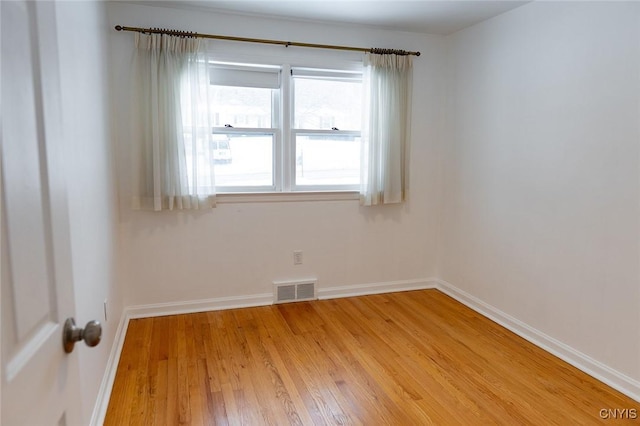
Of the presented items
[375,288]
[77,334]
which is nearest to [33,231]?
[77,334]

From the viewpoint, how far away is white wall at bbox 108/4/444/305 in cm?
318

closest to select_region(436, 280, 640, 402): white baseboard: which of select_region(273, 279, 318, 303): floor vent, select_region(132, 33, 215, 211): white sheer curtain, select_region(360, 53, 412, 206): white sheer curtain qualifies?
→ select_region(360, 53, 412, 206): white sheer curtain

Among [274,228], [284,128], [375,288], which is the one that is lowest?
[375,288]

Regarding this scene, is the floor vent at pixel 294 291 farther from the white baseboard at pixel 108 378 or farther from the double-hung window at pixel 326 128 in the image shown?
the white baseboard at pixel 108 378

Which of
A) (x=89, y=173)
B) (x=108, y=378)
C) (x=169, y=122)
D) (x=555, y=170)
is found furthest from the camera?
(x=169, y=122)

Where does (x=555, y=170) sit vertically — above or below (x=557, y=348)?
above

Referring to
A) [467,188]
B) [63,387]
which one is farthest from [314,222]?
[63,387]

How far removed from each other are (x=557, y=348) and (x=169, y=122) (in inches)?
126

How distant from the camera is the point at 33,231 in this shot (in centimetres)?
68

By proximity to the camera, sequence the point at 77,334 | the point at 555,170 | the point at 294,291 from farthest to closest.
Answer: the point at 294,291 → the point at 555,170 → the point at 77,334

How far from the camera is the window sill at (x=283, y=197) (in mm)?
3398

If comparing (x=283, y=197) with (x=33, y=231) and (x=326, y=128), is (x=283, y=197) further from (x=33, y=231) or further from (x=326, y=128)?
(x=33, y=231)

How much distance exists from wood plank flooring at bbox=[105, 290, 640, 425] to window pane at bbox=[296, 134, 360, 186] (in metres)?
1.20

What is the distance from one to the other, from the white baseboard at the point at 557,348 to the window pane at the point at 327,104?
6.20ft
